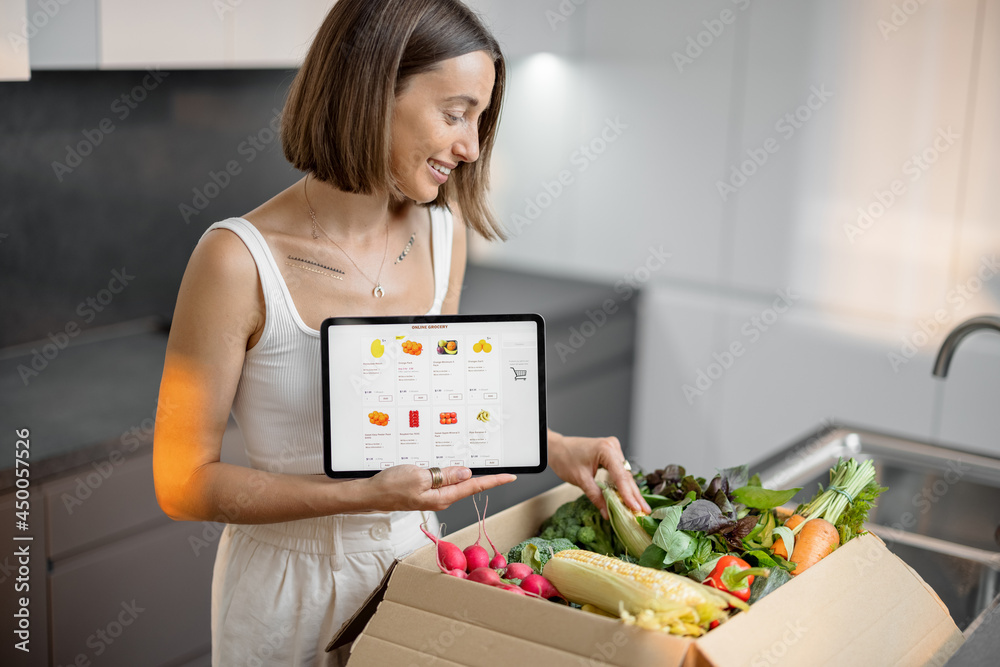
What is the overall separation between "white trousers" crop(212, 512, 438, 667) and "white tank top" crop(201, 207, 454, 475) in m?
0.09

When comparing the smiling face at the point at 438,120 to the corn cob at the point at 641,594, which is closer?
the corn cob at the point at 641,594

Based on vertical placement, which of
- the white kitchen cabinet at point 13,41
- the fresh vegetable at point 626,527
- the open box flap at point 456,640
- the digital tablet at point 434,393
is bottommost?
the open box flap at point 456,640

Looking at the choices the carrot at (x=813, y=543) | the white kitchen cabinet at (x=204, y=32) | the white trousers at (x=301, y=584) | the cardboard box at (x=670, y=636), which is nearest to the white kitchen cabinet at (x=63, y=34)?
the white kitchen cabinet at (x=204, y=32)

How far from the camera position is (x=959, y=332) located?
1360 mm

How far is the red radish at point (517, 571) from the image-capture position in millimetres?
922

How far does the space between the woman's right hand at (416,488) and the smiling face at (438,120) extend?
36 cm

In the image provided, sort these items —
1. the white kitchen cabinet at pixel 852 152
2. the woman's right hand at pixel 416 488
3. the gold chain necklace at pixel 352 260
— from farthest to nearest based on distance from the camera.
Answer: the white kitchen cabinet at pixel 852 152
the gold chain necklace at pixel 352 260
the woman's right hand at pixel 416 488

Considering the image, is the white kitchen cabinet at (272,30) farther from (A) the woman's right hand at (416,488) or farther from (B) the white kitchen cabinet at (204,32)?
A: (A) the woman's right hand at (416,488)

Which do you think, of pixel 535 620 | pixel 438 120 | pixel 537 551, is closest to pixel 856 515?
pixel 537 551

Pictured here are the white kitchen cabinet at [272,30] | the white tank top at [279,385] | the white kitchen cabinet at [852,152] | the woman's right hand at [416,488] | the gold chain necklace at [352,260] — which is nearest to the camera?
the woman's right hand at [416,488]

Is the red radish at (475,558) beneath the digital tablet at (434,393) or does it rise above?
beneath

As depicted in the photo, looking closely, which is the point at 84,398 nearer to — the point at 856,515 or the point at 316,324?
the point at 316,324

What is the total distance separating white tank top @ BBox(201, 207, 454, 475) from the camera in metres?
1.06

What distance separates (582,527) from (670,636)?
13.8 inches
